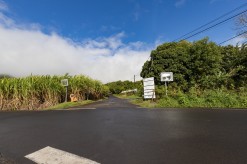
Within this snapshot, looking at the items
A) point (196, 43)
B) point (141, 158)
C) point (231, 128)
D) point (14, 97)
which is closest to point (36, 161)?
point (141, 158)

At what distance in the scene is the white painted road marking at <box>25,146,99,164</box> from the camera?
433 centimetres

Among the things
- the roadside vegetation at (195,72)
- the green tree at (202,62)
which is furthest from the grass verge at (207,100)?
the green tree at (202,62)

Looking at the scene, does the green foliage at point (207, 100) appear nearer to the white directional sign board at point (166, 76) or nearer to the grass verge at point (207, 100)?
the grass verge at point (207, 100)

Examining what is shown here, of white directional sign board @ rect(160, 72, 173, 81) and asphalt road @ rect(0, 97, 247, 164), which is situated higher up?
white directional sign board @ rect(160, 72, 173, 81)

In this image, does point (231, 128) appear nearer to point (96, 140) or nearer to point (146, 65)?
point (96, 140)

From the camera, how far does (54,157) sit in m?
4.64

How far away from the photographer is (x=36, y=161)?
175 inches

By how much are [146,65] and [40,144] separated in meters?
21.6

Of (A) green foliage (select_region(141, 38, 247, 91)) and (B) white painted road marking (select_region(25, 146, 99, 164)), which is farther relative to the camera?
(A) green foliage (select_region(141, 38, 247, 91))

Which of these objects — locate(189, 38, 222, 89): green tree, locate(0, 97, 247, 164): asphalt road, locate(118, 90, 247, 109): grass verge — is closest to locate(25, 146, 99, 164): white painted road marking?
locate(0, 97, 247, 164): asphalt road

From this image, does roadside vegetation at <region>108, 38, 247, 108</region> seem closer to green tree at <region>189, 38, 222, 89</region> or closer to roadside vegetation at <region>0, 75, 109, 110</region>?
green tree at <region>189, 38, 222, 89</region>

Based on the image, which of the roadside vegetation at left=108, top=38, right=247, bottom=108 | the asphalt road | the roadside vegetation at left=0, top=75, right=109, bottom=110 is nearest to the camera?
the asphalt road

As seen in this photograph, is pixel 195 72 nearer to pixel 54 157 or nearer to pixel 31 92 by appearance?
pixel 31 92

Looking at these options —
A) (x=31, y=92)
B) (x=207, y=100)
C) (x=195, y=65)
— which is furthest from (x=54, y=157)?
(x=195, y=65)
